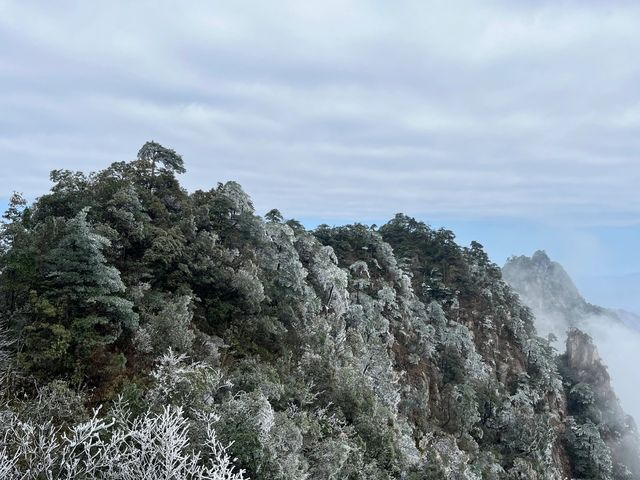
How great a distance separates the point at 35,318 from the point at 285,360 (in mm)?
10902

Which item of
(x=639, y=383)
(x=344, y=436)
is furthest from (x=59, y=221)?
(x=639, y=383)

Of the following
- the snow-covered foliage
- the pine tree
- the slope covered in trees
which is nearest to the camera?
the snow-covered foliage

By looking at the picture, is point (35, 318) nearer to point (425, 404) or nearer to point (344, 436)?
point (344, 436)

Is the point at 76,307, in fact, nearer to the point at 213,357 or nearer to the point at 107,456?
the point at 213,357

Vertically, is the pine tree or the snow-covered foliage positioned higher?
the pine tree

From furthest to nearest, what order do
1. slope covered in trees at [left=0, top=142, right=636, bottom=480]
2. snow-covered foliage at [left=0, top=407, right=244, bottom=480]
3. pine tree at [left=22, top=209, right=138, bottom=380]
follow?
pine tree at [left=22, top=209, right=138, bottom=380]
slope covered in trees at [left=0, top=142, right=636, bottom=480]
snow-covered foliage at [left=0, top=407, right=244, bottom=480]

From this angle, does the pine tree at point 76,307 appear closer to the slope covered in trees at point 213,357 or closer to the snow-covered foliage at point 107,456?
the slope covered in trees at point 213,357

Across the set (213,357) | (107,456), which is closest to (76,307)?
(213,357)

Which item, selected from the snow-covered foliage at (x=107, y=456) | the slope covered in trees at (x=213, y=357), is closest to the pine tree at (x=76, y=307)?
the slope covered in trees at (x=213, y=357)

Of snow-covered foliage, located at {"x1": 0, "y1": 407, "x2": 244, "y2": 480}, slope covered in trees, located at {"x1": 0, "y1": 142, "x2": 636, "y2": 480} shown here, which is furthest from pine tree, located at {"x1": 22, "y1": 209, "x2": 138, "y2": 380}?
snow-covered foliage, located at {"x1": 0, "y1": 407, "x2": 244, "y2": 480}

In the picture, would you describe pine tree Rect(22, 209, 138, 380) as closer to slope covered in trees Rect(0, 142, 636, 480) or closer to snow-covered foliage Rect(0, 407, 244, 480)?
slope covered in trees Rect(0, 142, 636, 480)

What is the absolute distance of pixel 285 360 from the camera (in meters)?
23.7

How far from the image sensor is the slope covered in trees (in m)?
14.2

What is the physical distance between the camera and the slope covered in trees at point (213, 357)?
14.2 metres
